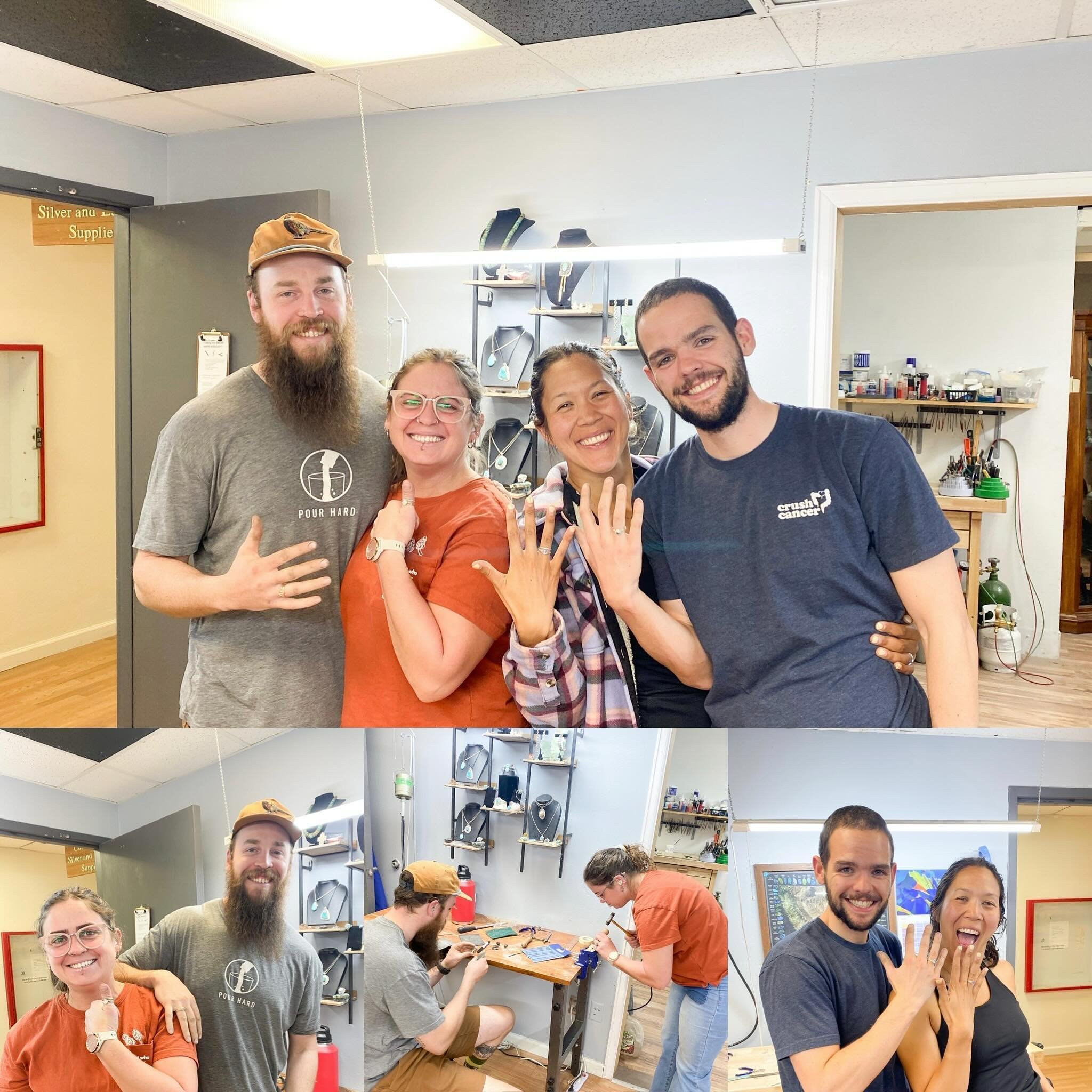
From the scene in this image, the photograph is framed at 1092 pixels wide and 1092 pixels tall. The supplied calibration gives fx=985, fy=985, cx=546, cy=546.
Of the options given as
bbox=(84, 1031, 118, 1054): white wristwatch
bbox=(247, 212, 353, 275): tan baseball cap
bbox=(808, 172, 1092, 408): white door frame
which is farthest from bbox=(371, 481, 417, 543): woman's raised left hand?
bbox=(84, 1031, 118, 1054): white wristwatch

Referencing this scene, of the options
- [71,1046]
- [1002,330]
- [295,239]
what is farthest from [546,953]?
[1002,330]

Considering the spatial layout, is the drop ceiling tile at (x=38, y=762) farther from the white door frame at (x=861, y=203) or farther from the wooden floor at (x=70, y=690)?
the white door frame at (x=861, y=203)

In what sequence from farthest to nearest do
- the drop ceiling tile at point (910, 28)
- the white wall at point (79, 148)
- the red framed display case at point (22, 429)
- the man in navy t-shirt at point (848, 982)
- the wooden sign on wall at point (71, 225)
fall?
the red framed display case at point (22, 429)
the wooden sign on wall at point (71, 225)
the white wall at point (79, 148)
the drop ceiling tile at point (910, 28)
the man in navy t-shirt at point (848, 982)

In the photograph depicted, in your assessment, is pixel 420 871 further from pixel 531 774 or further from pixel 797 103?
pixel 797 103

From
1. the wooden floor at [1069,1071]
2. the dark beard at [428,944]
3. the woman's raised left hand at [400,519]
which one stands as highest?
the woman's raised left hand at [400,519]

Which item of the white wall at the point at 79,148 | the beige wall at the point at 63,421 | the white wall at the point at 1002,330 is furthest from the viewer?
the beige wall at the point at 63,421

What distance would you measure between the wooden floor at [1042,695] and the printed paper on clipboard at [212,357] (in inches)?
45.4

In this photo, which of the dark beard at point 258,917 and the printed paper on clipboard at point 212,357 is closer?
the dark beard at point 258,917

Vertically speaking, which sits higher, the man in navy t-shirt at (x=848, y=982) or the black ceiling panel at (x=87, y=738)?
the black ceiling panel at (x=87, y=738)

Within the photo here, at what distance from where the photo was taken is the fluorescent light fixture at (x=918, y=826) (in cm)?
197

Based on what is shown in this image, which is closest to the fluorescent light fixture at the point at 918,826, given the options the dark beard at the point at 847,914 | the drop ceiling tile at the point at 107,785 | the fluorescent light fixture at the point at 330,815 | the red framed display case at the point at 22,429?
the dark beard at the point at 847,914

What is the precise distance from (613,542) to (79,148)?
1550 millimetres

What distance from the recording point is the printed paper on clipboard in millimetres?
2186

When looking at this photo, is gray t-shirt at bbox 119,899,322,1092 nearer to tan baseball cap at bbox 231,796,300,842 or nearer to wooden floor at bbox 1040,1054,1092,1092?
tan baseball cap at bbox 231,796,300,842
